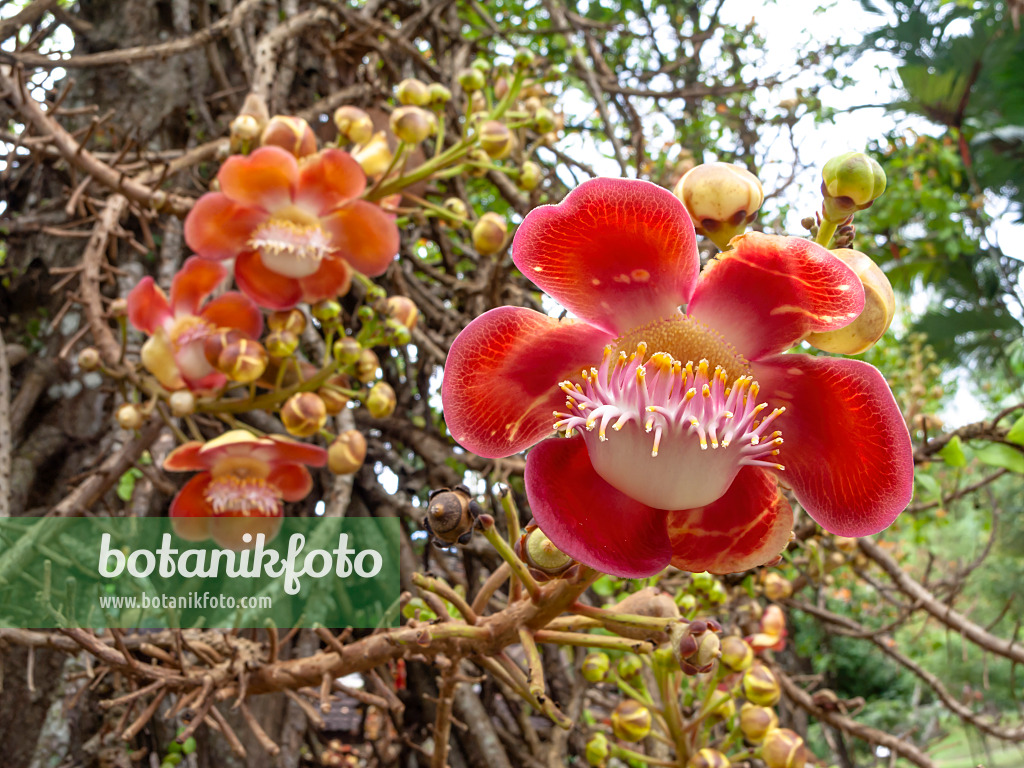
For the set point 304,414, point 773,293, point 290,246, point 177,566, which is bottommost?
point 773,293

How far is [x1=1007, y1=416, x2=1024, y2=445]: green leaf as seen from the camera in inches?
31.2

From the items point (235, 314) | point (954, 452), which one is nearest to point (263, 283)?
point (235, 314)

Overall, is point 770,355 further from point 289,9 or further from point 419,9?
point 419,9

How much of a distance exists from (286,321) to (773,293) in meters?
0.79

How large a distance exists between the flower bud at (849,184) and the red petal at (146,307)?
0.89 meters

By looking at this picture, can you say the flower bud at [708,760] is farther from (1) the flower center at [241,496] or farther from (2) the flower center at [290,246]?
(2) the flower center at [290,246]

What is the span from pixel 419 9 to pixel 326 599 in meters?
1.43

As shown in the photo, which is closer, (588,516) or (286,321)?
(588,516)

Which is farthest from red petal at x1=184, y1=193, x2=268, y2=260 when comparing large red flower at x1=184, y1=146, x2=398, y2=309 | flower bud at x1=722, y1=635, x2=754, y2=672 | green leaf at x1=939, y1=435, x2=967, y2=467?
green leaf at x1=939, y1=435, x2=967, y2=467

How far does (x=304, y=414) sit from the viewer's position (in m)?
0.98

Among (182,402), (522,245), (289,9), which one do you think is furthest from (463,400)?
(289,9)

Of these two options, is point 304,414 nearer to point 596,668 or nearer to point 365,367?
point 365,367

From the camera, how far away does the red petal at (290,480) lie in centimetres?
105

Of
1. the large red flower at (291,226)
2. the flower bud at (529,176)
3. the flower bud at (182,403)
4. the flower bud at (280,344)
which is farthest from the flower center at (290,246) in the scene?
the flower bud at (529,176)
